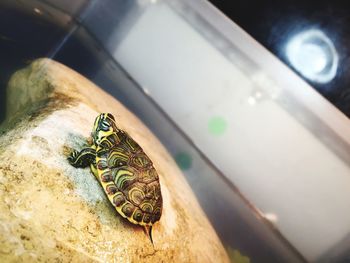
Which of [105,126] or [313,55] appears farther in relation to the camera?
[313,55]

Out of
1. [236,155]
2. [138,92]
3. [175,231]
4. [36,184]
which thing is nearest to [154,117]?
[138,92]

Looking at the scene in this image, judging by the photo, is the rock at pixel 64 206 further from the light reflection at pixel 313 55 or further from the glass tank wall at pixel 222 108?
the light reflection at pixel 313 55

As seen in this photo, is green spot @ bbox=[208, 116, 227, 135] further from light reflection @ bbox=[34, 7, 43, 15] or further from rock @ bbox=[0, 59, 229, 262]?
light reflection @ bbox=[34, 7, 43, 15]

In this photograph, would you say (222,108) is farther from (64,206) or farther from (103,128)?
(64,206)

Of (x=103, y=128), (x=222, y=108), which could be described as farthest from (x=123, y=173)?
(x=222, y=108)

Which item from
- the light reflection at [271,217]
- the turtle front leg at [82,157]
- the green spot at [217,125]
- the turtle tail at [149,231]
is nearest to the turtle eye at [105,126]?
the turtle front leg at [82,157]

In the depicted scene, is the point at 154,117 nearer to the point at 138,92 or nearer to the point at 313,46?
the point at 138,92
